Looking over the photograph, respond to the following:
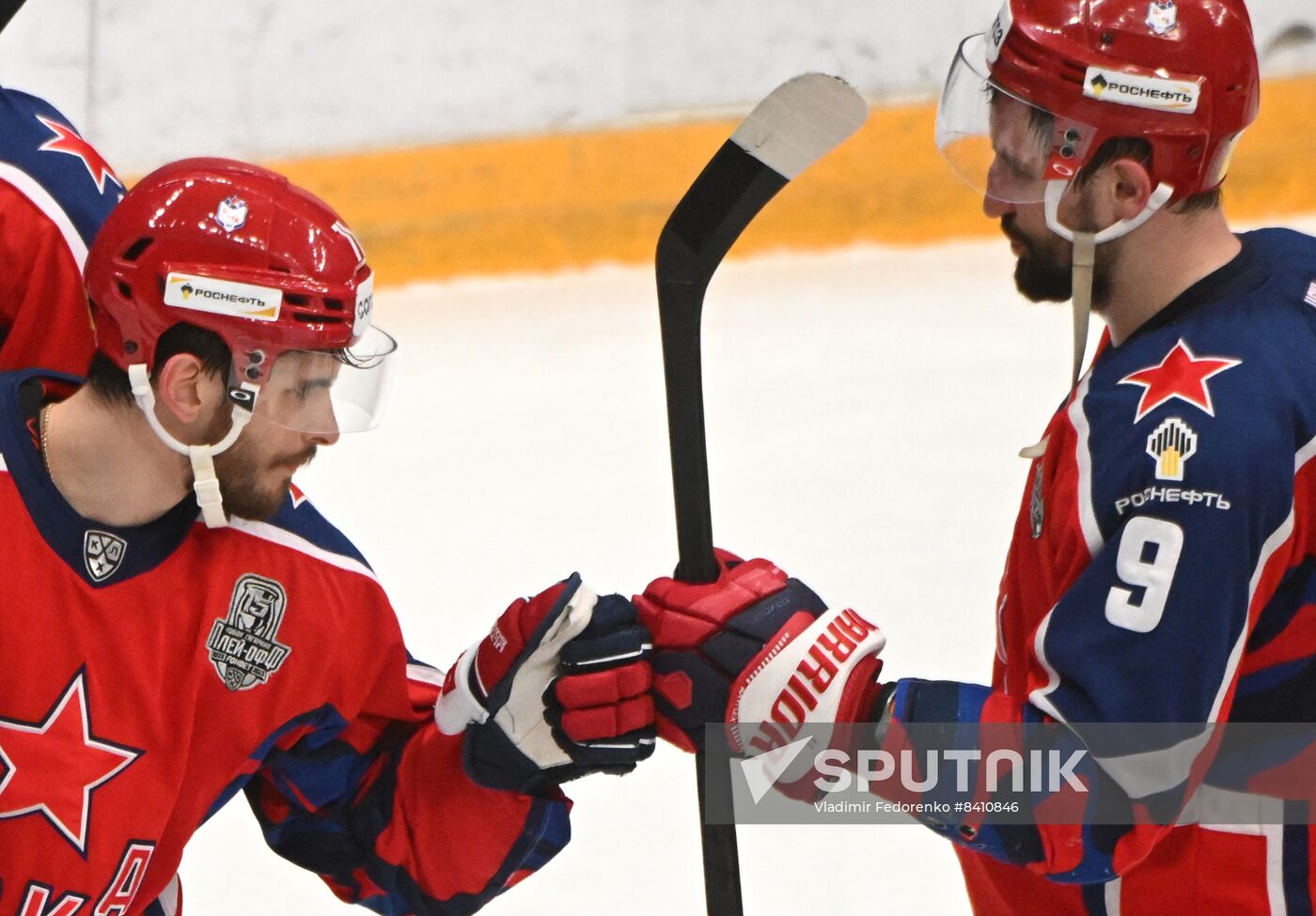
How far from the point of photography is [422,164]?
4.15 metres

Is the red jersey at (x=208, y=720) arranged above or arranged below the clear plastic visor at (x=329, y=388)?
below

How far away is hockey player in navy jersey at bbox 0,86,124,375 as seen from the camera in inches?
76.4

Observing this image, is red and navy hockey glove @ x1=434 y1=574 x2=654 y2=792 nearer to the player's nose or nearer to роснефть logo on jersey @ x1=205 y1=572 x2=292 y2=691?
роснефть logo on jersey @ x1=205 y1=572 x2=292 y2=691

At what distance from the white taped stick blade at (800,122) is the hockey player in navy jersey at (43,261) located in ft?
2.47

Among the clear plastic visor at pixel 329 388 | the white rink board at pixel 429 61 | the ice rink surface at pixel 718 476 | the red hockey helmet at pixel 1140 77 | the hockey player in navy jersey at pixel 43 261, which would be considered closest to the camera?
the red hockey helmet at pixel 1140 77

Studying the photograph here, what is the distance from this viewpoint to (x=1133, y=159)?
162 centimetres

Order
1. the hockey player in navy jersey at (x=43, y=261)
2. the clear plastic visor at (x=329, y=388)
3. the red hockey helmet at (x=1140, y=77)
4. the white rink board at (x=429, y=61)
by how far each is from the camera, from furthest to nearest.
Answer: the white rink board at (x=429, y=61) → the hockey player in navy jersey at (x=43, y=261) → the clear plastic visor at (x=329, y=388) → the red hockey helmet at (x=1140, y=77)

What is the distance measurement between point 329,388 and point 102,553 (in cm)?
27

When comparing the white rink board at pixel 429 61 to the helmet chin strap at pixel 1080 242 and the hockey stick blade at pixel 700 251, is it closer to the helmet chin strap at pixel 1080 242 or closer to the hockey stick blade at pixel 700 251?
the hockey stick blade at pixel 700 251

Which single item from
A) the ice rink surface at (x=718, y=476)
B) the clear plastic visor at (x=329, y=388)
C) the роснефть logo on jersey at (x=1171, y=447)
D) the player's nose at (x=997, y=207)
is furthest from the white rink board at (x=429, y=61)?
the роснефть logo on jersey at (x=1171, y=447)

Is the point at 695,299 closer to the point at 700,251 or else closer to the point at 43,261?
the point at 700,251

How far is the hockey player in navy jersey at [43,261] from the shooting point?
1.94m

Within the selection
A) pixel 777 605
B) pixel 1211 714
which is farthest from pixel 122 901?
pixel 1211 714

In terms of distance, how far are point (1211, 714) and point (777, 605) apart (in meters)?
0.43
